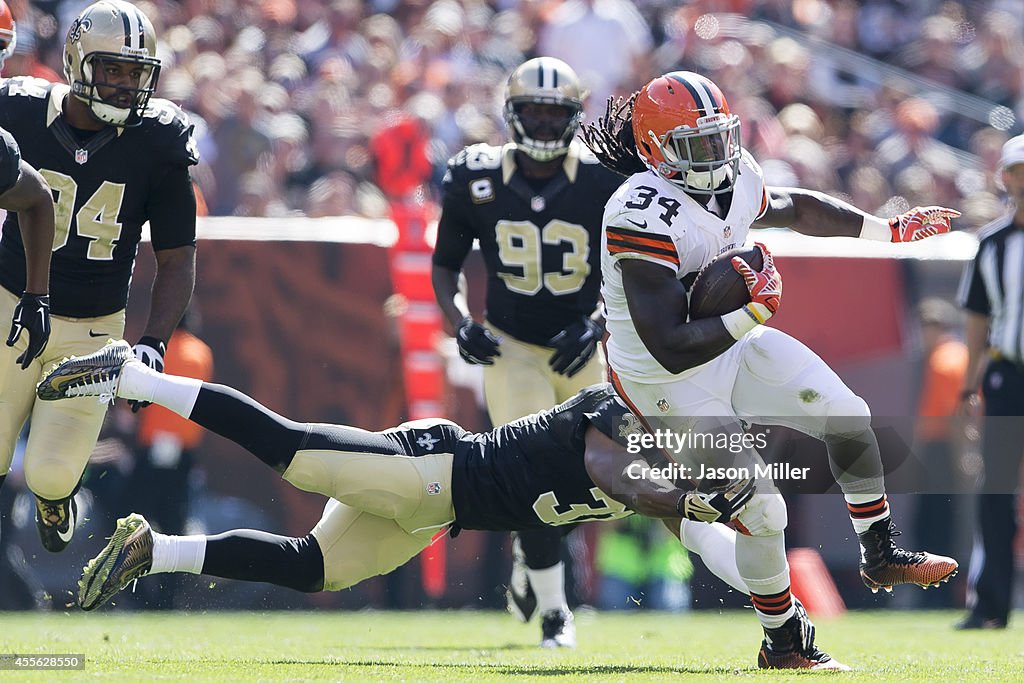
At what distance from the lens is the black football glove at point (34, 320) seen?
5156 millimetres

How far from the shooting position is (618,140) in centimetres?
545

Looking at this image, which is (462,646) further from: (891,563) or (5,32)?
(5,32)

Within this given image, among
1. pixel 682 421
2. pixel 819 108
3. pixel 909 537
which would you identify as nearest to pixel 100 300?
pixel 682 421

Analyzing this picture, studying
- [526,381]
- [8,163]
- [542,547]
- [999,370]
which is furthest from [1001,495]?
[8,163]

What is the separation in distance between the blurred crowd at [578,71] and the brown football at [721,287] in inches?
179

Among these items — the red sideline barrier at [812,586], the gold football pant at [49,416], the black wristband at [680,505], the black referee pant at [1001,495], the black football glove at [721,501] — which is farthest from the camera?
the red sideline barrier at [812,586]

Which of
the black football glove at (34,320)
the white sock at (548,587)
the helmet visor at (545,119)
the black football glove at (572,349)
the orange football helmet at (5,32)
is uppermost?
the orange football helmet at (5,32)

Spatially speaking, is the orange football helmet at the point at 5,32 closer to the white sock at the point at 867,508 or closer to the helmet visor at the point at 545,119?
the helmet visor at the point at 545,119

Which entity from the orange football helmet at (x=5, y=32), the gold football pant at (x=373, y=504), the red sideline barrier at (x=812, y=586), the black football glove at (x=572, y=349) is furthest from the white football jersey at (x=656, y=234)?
the red sideline barrier at (x=812, y=586)

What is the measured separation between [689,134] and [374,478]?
4.99 feet

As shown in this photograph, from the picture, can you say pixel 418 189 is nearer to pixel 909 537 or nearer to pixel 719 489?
pixel 909 537

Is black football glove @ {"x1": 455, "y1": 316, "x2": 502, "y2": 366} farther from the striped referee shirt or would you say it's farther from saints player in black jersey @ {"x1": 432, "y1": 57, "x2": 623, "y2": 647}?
the striped referee shirt

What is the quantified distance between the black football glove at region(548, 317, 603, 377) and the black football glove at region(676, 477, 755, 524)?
1.80m

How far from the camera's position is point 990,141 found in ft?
37.4
